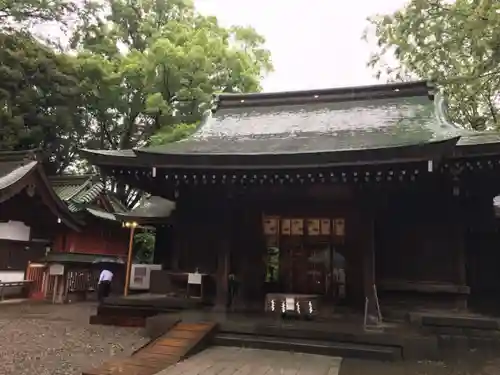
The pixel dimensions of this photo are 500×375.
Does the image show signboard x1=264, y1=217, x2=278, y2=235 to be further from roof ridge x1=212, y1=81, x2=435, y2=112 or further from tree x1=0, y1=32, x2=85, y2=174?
tree x1=0, y1=32, x2=85, y2=174

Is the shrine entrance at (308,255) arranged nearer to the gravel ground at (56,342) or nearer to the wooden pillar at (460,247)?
the wooden pillar at (460,247)

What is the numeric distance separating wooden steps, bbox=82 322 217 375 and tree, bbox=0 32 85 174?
51.6 ft

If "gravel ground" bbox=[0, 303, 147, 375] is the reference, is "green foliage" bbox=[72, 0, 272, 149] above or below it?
above

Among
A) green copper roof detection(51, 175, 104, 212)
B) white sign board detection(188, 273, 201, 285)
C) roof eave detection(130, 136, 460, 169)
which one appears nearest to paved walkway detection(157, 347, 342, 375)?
white sign board detection(188, 273, 201, 285)

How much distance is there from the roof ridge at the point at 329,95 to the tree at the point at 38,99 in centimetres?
1034

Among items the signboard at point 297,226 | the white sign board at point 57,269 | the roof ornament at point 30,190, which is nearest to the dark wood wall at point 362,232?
the signboard at point 297,226

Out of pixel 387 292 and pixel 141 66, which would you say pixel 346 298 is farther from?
pixel 141 66

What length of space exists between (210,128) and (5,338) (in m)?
6.95

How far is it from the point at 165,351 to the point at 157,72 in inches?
652

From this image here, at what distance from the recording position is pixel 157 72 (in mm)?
20781

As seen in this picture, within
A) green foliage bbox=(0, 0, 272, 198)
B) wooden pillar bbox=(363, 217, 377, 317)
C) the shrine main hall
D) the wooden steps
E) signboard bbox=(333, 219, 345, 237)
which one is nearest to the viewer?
the wooden steps

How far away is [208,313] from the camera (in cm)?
865

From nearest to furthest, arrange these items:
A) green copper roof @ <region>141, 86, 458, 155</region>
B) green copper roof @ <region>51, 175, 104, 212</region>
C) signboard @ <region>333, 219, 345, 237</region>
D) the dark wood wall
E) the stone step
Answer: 1. the stone step
2. the dark wood wall
3. green copper roof @ <region>141, 86, 458, 155</region>
4. signboard @ <region>333, 219, 345, 237</region>
5. green copper roof @ <region>51, 175, 104, 212</region>

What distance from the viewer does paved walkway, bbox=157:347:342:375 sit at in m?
5.97
